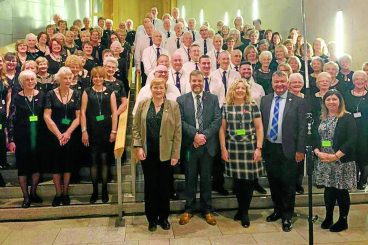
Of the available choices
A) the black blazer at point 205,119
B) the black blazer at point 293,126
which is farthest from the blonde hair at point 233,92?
the black blazer at point 293,126

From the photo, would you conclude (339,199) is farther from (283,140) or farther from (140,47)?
(140,47)

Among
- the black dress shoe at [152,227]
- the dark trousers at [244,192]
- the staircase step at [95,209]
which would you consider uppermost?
the dark trousers at [244,192]

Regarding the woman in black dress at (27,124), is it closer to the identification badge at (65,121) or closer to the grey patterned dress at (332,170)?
the identification badge at (65,121)

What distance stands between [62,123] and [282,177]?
99.6 inches

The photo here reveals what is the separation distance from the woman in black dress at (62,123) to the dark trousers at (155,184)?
1005 mm

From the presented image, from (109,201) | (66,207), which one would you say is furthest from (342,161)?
(66,207)

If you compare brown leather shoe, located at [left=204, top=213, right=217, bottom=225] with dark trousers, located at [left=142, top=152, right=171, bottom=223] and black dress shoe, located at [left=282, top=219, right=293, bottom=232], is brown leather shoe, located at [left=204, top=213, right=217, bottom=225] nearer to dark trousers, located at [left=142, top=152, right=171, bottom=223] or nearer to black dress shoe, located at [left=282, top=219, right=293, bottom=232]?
dark trousers, located at [left=142, top=152, right=171, bottom=223]

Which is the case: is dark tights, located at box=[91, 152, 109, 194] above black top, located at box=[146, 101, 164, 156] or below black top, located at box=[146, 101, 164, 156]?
below

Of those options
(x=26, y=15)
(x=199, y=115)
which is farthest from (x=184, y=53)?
(x=26, y=15)

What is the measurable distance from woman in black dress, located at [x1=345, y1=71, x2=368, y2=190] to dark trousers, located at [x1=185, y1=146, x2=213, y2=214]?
6.62 feet

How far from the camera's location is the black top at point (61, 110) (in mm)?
4426

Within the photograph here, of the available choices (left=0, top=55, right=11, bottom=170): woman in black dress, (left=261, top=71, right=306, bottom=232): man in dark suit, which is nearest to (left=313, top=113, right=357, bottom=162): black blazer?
(left=261, top=71, right=306, bottom=232): man in dark suit

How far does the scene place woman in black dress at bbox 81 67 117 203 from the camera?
14.8 ft

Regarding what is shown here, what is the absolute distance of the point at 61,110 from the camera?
4445mm
